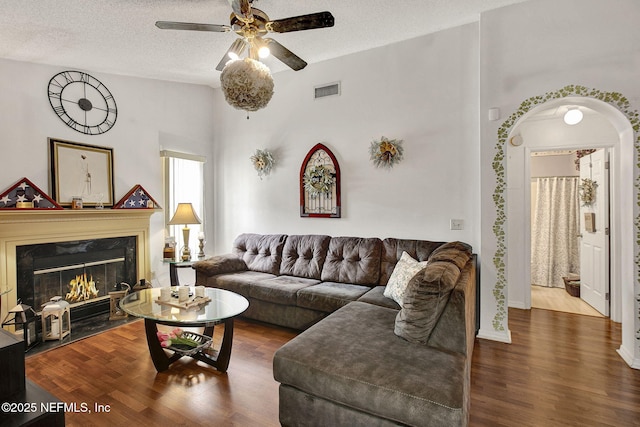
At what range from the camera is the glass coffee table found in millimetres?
2363

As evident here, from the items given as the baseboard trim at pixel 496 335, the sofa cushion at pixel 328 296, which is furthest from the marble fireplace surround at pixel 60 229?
the baseboard trim at pixel 496 335

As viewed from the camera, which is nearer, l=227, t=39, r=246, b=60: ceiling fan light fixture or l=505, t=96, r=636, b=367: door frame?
l=227, t=39, r=246, b=60: ceiling fan light fixture

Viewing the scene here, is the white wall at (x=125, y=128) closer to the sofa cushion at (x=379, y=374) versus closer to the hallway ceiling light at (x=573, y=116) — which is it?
the sofa cushion at (x=379, y=374)

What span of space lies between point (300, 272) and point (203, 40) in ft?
8.87

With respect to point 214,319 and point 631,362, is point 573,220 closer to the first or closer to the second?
point 631,362

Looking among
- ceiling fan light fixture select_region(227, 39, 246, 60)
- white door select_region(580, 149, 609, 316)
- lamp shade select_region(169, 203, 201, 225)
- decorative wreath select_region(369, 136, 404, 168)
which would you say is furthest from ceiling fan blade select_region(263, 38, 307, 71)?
white door select_region(580, 149, 609, 316)

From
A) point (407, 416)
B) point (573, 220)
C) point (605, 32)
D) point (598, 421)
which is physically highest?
point (605, 32)

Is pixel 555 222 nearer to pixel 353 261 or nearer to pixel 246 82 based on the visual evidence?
pixel 353 261

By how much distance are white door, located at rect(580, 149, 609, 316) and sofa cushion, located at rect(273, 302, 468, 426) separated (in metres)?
3.26

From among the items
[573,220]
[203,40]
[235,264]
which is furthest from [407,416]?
[573,220]

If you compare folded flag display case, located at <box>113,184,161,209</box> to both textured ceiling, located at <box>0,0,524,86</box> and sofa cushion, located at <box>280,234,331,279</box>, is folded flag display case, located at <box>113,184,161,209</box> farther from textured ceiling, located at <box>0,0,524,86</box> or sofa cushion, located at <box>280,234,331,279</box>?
sofa cushion, located at <box>280,234,331,279</box>

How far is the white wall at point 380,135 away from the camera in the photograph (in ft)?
11.3

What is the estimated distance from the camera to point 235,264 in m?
4.11

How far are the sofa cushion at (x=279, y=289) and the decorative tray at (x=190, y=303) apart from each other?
750 millimetres
